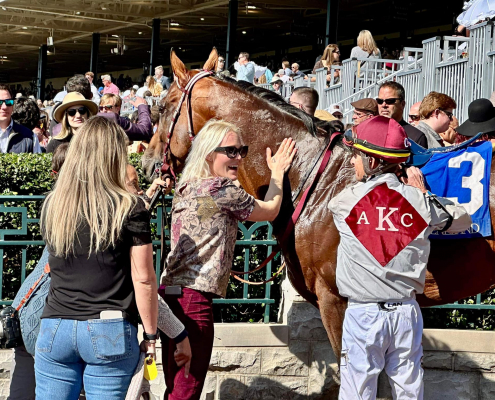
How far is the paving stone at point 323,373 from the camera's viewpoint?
222 inches

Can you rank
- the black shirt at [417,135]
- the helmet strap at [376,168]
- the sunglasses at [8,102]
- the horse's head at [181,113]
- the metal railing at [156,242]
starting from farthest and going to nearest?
the sunglasses at [8,102], the black shirt at [417,135], the metal railing at [156,242], the horse's head at [181,113], the helmet strap at [376,168]

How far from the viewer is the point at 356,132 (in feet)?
12.3

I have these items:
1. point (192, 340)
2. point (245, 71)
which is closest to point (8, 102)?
point (192, 340)

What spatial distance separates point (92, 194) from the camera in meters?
3.20

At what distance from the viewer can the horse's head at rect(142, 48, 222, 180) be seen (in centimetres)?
471

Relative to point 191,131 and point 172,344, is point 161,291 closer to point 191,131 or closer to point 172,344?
point 172,344

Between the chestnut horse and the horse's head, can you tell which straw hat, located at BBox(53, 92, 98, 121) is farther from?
the chestnut horse

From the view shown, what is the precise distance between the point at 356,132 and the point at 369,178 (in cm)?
27

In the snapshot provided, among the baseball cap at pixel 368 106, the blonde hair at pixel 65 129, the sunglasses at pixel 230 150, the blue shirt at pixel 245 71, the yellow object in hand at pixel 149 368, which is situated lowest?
the yellow object in hand at pixel 149 368

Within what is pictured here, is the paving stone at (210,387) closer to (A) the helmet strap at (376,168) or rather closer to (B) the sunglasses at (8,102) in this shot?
(A) the helmet strap at (376,168)

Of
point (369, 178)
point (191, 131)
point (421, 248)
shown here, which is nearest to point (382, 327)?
point (421, 248)

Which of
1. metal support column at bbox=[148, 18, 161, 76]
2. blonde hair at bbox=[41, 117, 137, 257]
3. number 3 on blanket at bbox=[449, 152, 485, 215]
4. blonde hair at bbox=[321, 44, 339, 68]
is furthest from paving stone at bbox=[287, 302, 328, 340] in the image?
metal support column at bbox=[148, 18, 161, 76]

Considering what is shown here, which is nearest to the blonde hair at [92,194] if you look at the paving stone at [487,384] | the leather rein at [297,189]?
the leather rein at [297,189]

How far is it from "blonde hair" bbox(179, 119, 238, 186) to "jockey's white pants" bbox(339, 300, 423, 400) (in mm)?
1105
